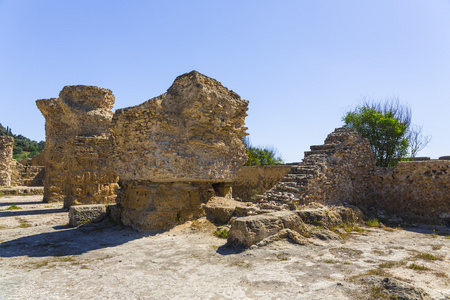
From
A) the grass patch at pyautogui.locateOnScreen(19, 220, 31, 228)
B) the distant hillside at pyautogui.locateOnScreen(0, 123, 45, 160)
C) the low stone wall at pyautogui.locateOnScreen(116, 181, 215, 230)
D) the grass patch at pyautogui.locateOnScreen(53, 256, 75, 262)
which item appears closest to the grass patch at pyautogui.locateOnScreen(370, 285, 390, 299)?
the grass patch at pyautogui.locateOnScreen(53, 256, 75, 262)

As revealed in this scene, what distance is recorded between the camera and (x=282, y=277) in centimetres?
350

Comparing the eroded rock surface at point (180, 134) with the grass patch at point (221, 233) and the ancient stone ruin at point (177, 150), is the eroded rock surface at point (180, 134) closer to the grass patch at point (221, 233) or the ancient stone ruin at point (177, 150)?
the ancient stone ruin at point (177, 150)

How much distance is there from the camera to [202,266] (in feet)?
13.1

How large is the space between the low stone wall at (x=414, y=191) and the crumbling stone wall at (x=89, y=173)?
25.5 ft

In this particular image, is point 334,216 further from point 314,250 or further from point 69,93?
point 69,93

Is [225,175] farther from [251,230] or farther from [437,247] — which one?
[437,247]

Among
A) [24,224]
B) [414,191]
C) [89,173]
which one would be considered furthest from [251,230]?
[89,173]

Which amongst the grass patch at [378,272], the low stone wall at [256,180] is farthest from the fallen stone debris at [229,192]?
A: the low stone wall at [256,180]

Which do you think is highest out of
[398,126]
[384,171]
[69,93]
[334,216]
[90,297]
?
[69,93]

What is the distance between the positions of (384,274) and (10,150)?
21.0 meters

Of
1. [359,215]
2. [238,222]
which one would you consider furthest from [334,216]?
[238,222]

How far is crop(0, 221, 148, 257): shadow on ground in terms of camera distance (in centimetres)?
485

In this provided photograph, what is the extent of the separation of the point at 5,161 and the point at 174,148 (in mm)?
16990

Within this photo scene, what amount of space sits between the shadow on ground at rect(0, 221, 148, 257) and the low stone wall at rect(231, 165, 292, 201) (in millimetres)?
5306
